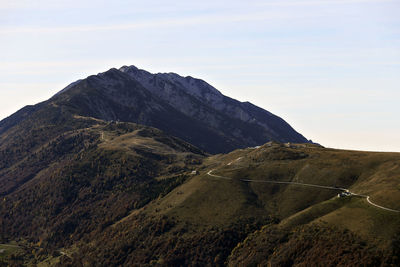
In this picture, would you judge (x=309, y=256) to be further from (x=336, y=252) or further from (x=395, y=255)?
(x=395, y=255)

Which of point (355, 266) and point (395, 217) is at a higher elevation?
point (395, 217)

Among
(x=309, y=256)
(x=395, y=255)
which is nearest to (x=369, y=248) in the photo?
(x=395, y=255)

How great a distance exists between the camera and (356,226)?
200 metres

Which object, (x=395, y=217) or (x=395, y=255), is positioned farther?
(x=395, y=217)

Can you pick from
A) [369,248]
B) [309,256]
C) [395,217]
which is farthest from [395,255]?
[309,256]

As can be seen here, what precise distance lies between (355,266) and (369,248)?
10.7m

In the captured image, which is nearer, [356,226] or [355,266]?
[355,266]

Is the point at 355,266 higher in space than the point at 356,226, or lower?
lower

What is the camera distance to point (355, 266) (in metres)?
180

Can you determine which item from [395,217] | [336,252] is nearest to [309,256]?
[336,252]

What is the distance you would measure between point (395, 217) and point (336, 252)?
2973cm

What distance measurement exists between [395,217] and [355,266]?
31.9 m

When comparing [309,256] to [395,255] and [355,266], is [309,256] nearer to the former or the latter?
[355,266]

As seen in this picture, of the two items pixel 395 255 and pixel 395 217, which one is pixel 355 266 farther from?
pixel 395 217
